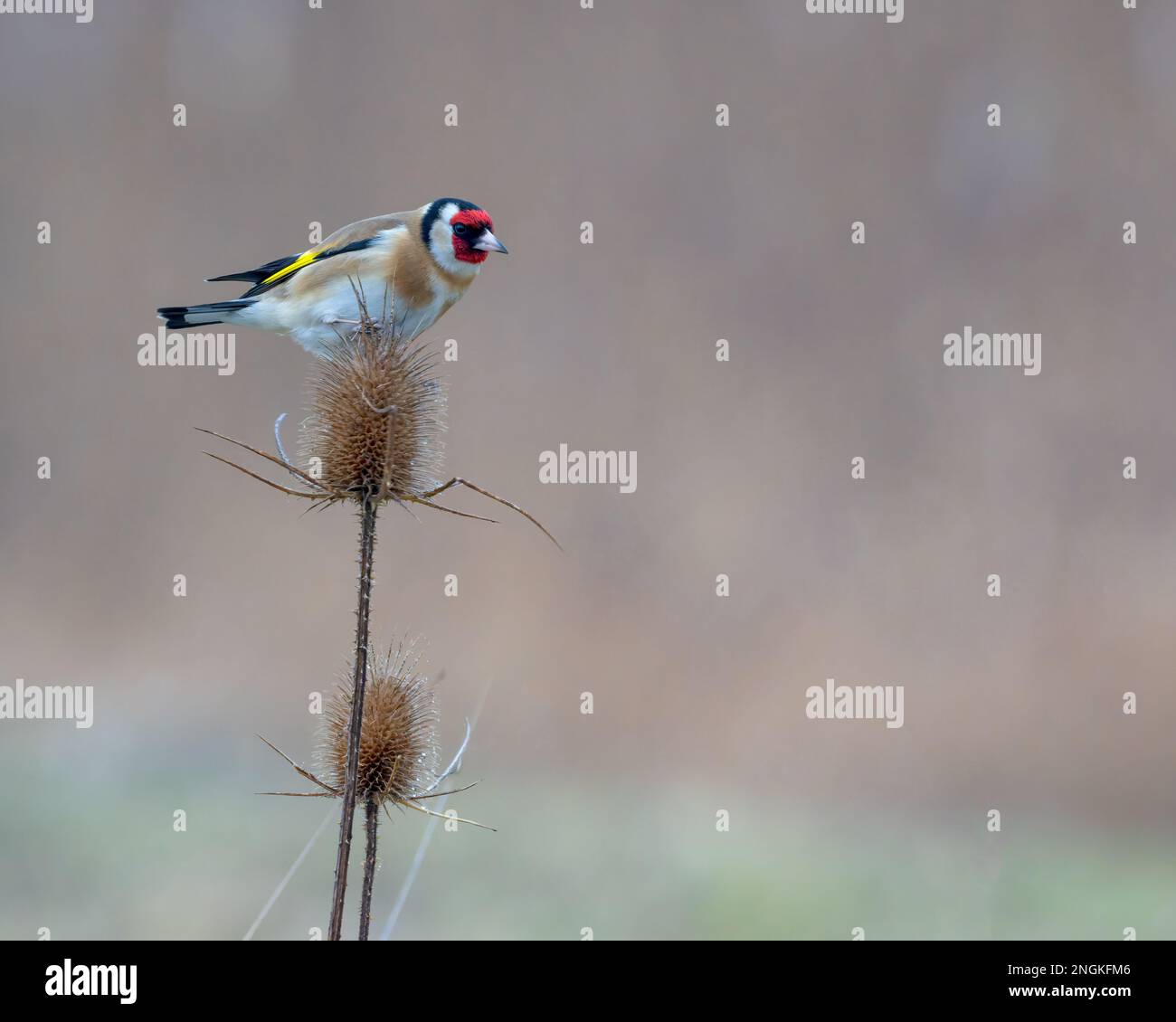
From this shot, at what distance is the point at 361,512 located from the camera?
1909mm

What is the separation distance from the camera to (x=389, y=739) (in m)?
2.06

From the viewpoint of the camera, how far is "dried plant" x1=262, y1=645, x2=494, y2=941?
78.6 inches

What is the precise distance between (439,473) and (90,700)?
7.16 meters

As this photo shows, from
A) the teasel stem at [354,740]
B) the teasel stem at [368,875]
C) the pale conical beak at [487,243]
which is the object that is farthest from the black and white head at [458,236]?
the teasel stem at [368,875]

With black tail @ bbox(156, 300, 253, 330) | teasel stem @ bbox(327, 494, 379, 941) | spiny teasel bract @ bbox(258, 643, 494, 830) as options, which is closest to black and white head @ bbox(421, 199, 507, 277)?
black tail @ bbox(156, 300, 253, 330)

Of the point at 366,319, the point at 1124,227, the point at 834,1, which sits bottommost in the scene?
the point at 366,319

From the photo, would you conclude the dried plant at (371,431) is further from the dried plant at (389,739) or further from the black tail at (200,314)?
the black tail at (200,314)

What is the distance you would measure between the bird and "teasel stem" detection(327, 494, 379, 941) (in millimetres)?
938

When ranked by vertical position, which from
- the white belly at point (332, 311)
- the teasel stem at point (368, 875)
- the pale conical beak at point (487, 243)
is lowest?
the teasel stem at point (368, 875)

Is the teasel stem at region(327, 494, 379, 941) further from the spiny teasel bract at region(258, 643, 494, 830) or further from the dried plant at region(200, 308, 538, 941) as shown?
the spiny teasel bract at region(258, 643, 494, 830)

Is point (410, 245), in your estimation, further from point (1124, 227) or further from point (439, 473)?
point (1124, 227)

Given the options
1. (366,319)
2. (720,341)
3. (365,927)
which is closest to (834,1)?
(720,341)

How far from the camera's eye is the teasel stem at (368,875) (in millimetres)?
1629

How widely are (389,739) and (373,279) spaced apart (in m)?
1.09
